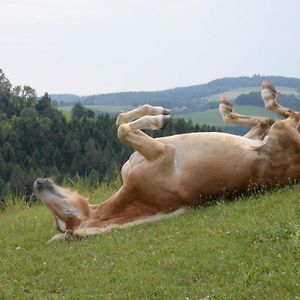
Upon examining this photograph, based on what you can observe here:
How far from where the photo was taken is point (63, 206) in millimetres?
7117

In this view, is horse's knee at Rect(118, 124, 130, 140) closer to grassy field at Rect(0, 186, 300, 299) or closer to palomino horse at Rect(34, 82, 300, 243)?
palomino horse at Rect(34, 82, 300, 243)

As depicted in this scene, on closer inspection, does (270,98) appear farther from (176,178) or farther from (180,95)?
(180,95)

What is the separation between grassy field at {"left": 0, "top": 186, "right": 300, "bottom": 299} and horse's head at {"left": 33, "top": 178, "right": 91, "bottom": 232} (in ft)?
0.97

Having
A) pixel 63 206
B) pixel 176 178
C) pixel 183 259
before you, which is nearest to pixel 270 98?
pixel 176 178

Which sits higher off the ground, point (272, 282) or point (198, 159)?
point (198, 159)

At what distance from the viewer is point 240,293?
14.4 feet

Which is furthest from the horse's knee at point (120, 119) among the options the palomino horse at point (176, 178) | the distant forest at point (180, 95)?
the distant forest at point (180, 95)

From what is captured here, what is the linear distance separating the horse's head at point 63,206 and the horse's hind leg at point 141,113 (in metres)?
1.39

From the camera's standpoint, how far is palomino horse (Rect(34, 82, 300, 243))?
714 centimetres

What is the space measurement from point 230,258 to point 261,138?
10.6 ft

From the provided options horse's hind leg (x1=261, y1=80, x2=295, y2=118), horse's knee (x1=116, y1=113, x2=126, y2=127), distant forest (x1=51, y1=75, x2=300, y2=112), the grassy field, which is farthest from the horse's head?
distant forest (x1=51, y1=75, x2=300, y2=112)

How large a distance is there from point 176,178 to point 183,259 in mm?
1920

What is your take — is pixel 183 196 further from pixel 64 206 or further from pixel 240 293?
pixel 240 293

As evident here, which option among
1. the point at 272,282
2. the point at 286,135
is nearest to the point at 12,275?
the point at 272,282
